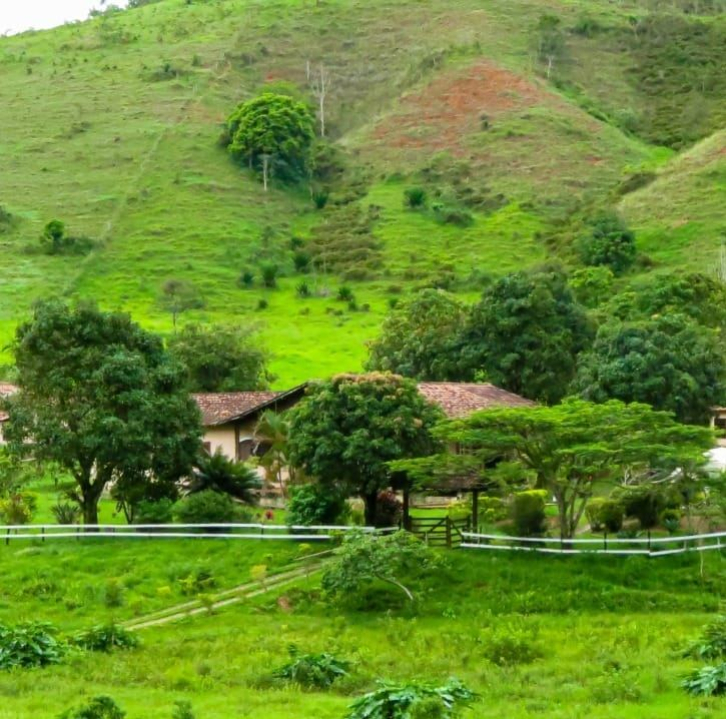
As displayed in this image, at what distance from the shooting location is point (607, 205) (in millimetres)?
108750

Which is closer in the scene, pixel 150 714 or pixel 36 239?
pixel 150 714

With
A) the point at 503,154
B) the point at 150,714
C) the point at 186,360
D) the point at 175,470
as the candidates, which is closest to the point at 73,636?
the point at 150,714

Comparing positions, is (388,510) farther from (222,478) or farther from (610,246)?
(610,246)

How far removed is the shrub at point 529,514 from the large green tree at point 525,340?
60.6ft

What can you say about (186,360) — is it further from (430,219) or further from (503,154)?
(503,154)

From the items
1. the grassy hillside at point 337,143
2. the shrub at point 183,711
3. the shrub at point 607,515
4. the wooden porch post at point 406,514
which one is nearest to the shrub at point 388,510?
the wooden porch post at point 406,514

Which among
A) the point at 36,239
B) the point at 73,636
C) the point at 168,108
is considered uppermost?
the point at 168,108

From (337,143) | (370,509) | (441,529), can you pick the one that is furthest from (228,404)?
(337,143)

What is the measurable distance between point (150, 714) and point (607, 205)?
299 ft

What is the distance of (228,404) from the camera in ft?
183

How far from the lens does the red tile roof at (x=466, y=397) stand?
162ft

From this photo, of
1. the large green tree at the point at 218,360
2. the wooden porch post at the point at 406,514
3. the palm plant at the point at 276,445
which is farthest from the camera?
the large green tree at the point at 218,360

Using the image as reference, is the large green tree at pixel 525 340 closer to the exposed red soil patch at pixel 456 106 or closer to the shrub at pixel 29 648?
the shrub at pixel 29 648

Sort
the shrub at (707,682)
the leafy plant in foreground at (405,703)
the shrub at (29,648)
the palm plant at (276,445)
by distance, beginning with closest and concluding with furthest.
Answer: the leafy plant in foreground at (405,703) → the shrub at (707,682) → the shrub at (29,648) → the palm plant at (276,445)
